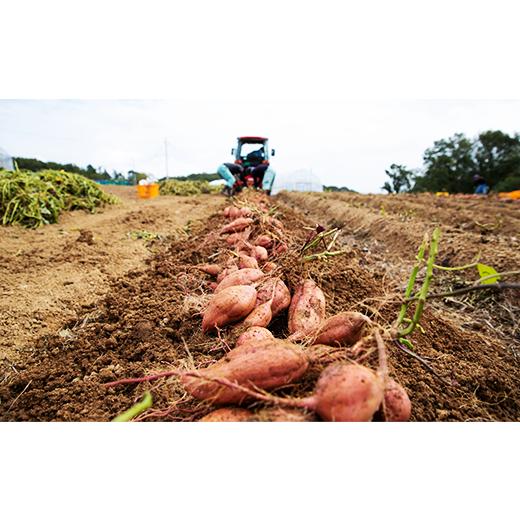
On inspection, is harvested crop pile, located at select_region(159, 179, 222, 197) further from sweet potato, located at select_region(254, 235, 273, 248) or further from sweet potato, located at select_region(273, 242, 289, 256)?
sweet potato, located at select_region(273, 242, 289, 256)

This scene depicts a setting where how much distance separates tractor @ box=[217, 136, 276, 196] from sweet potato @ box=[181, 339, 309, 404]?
9.72m

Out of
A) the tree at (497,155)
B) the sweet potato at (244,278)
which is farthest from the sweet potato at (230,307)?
the tree at (497,155)

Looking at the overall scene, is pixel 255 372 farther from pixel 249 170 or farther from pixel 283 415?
pixel 249 170

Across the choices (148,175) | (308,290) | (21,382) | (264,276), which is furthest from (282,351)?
(148,175)

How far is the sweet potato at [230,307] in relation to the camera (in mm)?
1716

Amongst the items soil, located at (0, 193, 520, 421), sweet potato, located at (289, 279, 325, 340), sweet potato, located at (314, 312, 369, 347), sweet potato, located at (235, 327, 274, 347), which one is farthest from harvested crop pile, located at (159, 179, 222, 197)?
sweet potato, located at (314, 312, 369, 347)

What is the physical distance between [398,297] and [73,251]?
12.1ft

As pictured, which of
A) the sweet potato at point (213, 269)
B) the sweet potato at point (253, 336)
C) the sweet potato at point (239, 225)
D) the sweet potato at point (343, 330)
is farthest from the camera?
the sweet potato at point (239, 225)

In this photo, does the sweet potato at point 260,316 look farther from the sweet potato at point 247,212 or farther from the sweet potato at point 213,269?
the sweet potato at point 247,212

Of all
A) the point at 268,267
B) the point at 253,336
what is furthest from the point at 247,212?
the point at 253,336

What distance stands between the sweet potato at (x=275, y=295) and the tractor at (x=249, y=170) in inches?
352

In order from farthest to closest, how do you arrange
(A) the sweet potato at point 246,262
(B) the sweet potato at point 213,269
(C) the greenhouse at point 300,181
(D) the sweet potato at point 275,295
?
(C) the greenhouse at point 300,181, (B) the sweet potato at point 213,269, (A) the sweet potato at point 246,262, (D) the sweet potato at point 275,295

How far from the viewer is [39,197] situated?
233 inches

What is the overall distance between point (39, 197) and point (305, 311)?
19.6 ft
